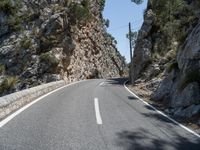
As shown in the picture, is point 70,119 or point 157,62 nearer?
point 70,119

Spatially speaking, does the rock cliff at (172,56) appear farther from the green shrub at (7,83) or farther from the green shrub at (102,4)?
the green shrub at (102,4)

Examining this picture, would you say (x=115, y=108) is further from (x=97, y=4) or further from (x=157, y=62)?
(x=97, y=4)

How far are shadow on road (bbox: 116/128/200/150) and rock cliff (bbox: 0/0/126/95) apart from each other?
3438cm

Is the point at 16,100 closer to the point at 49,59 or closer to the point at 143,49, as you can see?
the point at 143,49

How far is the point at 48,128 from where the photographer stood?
30.5ft

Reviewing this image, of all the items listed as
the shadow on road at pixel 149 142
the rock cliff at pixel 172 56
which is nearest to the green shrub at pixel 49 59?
the rock cliff at pixel 172 56

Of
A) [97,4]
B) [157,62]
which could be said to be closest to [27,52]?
[157,62]

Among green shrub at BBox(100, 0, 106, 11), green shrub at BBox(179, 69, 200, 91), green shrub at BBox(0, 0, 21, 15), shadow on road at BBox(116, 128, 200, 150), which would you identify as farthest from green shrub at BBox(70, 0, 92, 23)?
shadow on road at BBox(116, 128, 200, 150)

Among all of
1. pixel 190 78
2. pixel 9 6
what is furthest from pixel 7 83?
pixel 190 78

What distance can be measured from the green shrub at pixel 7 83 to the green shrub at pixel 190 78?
2994cm

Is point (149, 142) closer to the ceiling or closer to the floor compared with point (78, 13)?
closer to the floor

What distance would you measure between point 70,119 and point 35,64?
3511cm

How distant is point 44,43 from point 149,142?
41.8m

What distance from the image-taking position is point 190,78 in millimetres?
15289
